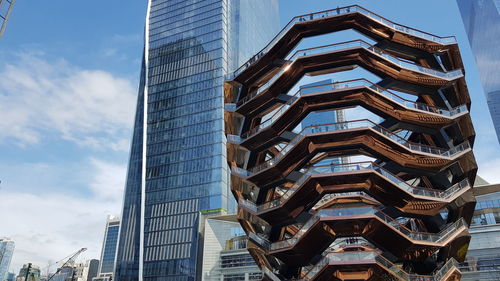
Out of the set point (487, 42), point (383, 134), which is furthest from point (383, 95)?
point (487, 42)

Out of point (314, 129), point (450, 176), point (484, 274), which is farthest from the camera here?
point (484, 274)

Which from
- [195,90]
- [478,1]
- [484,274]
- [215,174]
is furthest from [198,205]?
[478,1]

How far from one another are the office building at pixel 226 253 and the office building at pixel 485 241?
89.0 ft

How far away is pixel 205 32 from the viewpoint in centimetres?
10719

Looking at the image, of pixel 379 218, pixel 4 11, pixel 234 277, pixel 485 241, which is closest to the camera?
pixel 4 11

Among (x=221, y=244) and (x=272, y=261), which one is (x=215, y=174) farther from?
(x=272, y=261)

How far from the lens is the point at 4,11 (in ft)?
75.8

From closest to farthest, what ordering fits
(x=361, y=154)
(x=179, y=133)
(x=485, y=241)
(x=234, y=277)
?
(x=361, y=154) < (x=485, y=241) < (x=234, y=277) < (x=179, y=133)

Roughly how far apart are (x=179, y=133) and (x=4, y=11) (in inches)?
3070

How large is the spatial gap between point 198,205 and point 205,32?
47.0 meters

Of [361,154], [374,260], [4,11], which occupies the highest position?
[4,11]

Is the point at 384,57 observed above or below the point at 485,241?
above

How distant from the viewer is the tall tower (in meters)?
32.2

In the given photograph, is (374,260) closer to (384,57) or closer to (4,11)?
(384,57)
